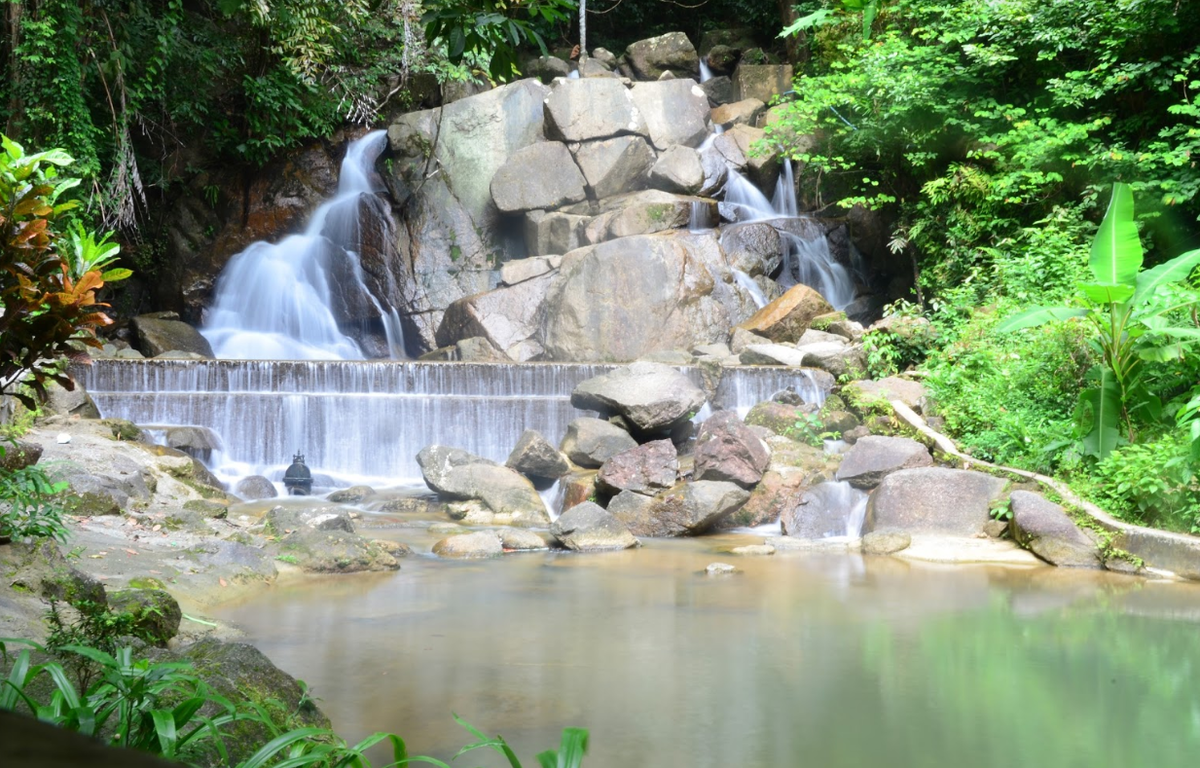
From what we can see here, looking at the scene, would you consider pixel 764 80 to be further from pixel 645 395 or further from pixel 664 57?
pixel 645 395

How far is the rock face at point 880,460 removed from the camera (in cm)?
1025

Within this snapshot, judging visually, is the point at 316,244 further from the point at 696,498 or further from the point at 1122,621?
the point at 1122,621

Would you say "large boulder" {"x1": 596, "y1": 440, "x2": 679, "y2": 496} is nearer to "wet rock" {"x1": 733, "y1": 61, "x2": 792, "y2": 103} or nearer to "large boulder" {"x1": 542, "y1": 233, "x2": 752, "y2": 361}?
"large boulder" {"x1": 542, "y1": 233, "x2": 752, "y2": 361}

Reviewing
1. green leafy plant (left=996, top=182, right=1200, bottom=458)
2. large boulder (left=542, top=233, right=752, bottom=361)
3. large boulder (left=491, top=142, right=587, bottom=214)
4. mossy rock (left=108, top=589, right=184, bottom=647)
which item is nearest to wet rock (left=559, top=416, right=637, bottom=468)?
green leafy plant (left=996, top=182, right=1200, bottom=458)

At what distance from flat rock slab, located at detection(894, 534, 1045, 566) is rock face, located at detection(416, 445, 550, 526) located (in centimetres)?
389

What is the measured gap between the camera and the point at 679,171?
19953mm

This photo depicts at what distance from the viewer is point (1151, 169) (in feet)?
41.8

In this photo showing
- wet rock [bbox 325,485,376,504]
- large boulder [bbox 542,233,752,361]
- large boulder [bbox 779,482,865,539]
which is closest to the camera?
large boulder [bbox 779,482,865,539]

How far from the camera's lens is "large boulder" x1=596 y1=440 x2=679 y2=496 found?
425 inches

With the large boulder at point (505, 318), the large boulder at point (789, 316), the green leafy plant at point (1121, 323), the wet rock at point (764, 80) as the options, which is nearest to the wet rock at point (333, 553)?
the green leafy plant at point (1121, 323)

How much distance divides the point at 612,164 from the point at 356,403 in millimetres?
8908

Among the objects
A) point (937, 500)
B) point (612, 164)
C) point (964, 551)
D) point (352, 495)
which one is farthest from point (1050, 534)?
point (612, 164)

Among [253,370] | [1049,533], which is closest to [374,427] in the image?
A: [253,370]

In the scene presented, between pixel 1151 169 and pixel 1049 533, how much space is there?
656 centimetres
